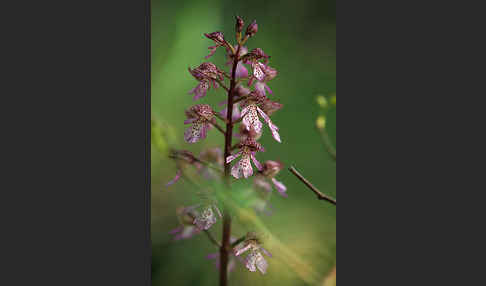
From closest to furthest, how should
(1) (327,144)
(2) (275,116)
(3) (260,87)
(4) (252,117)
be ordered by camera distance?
(4) (252,117) < (3) (260,87) < (1) (327,144) < (2) (275,116)

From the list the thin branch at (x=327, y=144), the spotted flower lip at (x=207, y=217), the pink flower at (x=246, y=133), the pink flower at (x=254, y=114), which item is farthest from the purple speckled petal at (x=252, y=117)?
the thin branch at (x=327, y=144)

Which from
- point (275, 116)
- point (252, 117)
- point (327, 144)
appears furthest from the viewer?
point (275, 116)

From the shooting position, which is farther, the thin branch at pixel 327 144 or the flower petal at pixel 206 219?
the thin branch at pixel 327 144

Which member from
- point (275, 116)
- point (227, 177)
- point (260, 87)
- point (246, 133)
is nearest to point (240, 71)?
point (260, 87)

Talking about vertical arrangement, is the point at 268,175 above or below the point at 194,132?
below

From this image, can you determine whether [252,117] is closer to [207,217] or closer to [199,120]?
[199,120]

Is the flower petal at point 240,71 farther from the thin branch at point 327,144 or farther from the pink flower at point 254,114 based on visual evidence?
the thin branch at point 327,144

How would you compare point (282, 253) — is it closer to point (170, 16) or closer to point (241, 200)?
point (241, 200)

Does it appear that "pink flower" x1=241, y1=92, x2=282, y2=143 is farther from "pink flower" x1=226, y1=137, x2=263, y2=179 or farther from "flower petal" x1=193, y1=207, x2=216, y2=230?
"flower petal" x1=193, y1=207, x2=216, y2=230
